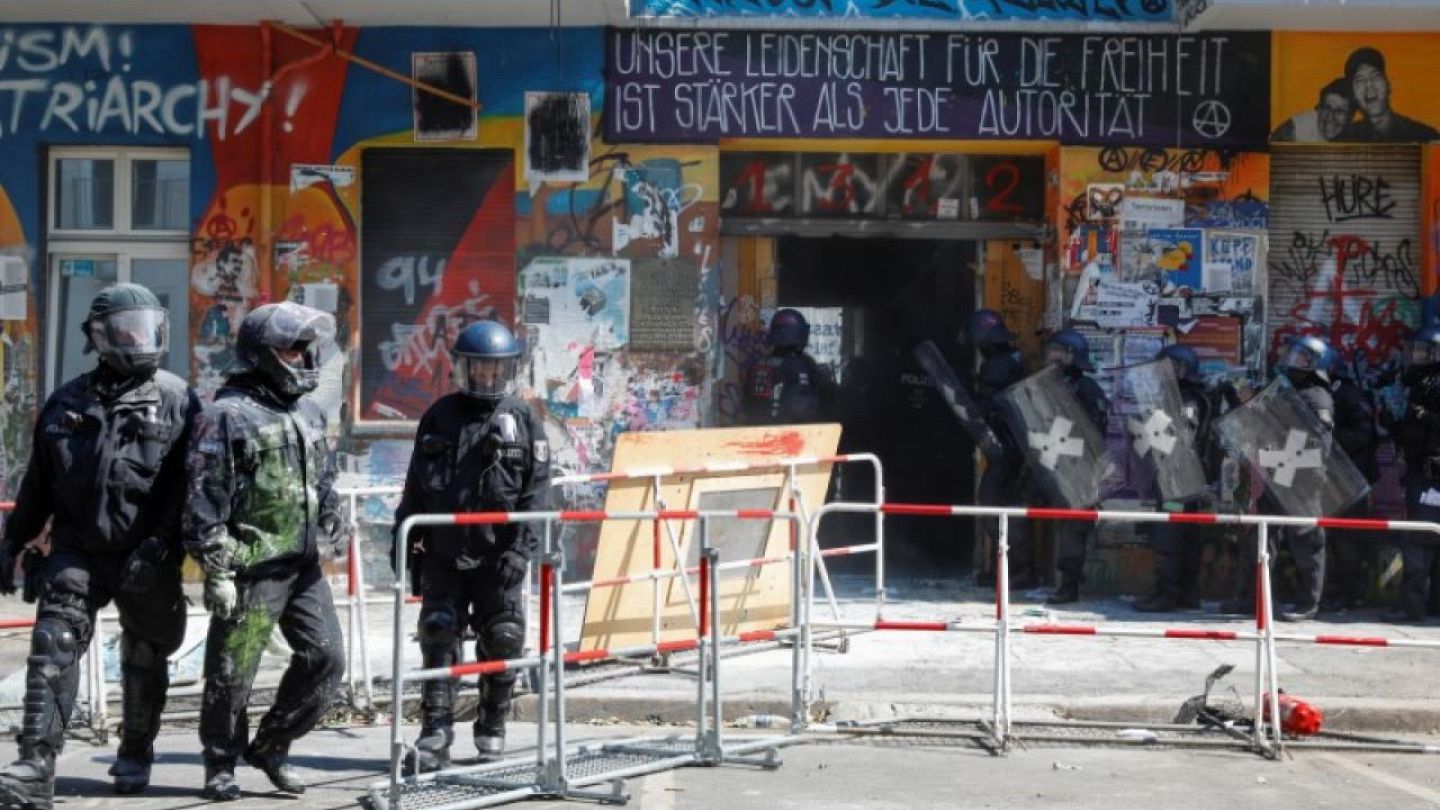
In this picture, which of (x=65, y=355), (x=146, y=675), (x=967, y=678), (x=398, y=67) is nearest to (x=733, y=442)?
(x=967, y=678)

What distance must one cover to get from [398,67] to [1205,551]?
674cm

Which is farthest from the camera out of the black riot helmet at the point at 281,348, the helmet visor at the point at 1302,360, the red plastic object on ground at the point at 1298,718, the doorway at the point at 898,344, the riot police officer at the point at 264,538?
the doorway at the point at 898,344

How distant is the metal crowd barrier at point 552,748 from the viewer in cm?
731

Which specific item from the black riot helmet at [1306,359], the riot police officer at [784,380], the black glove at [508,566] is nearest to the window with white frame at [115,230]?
the riot police officer at [784,380]

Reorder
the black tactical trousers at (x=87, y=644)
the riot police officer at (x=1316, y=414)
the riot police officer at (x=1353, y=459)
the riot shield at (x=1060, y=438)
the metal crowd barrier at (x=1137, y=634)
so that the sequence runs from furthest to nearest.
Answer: the riot shield at (x=1060, y=438), the riot police officer at (x=1353, y=459), the riot police officer at (x=1316, y=414), the metal crowd barrier at (x=1137, y=634), the black tactical trousers at (x=87, y=644)

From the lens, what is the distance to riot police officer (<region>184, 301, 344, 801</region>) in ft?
24.5

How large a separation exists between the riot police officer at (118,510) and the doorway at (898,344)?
25.3ft

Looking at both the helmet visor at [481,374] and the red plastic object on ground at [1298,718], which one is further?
the red plastic object on ground at [1298,718]

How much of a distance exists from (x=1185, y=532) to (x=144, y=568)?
8208mm

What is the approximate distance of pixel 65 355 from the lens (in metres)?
14.6

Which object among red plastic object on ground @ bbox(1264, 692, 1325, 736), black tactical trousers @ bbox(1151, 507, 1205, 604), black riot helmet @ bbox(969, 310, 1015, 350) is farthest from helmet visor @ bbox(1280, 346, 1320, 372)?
red plastic object on ground @ bbox(1264, 692, 1325, 736)

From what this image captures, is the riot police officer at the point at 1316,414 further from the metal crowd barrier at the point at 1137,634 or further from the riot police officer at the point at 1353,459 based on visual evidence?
the metal crowd barrier at the point at 1137,634

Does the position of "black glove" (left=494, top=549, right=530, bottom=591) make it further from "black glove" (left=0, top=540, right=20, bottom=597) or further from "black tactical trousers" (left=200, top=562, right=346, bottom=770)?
"black glove" (left=0, top=540, right=20, bottom=597)

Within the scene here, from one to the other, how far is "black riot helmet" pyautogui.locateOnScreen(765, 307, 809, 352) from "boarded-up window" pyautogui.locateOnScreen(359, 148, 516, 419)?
192cm
